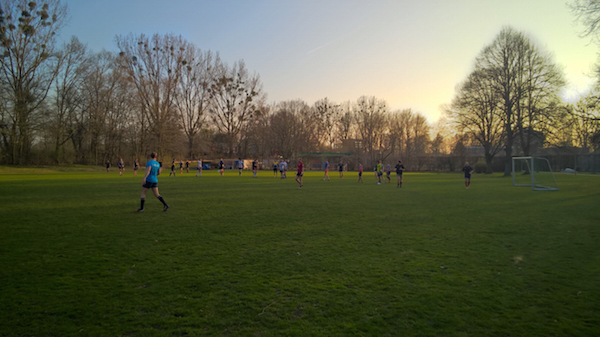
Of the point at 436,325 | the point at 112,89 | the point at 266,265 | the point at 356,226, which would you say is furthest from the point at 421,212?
the point at 112,89

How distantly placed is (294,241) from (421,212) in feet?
19.1

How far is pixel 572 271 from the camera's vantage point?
5.07 metres

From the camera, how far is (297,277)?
4770 mm

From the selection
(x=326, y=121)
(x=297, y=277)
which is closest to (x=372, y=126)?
(x=326, y=121)

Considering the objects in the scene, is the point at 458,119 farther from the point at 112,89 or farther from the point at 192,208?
the point at 112,89

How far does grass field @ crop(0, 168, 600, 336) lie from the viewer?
11.2 ft

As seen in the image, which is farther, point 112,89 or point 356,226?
point 112,89

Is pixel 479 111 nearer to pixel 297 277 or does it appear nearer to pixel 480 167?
pixel 480 167

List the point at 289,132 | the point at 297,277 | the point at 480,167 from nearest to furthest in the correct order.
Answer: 1. the point at 297,277
2. the point at 480,167
3. the point at 289,132

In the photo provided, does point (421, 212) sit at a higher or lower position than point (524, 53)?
lower

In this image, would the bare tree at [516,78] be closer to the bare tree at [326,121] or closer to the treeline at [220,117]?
the treeline at [220,117]

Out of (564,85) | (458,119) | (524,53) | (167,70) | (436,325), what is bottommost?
(436,325)

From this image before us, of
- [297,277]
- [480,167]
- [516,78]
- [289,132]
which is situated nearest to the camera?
[297,277]

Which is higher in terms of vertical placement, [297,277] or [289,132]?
[289,132]
